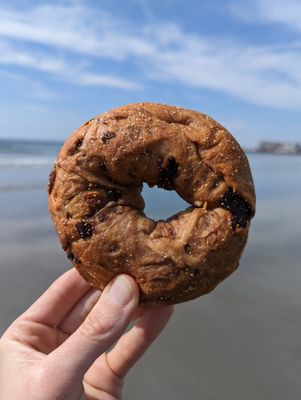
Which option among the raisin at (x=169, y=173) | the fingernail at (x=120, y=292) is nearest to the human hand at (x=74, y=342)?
the fingernail at (x=120, y=292)

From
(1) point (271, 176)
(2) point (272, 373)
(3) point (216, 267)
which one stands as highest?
(3) point (216, 267)

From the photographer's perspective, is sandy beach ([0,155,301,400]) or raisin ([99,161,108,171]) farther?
sandy beach ([0,155,301,400])

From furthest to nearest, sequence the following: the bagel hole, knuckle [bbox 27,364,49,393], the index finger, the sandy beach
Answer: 1. the bagel hole
2. the sandy beach
3. the index finger
4. knuckle [bbox 27,364,49,393]

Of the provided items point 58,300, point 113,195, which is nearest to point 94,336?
point 113,195

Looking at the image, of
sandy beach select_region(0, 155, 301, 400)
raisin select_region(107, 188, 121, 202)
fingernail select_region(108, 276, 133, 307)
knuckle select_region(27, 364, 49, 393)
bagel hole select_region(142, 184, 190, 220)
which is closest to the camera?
knuckle select_region(27, 364, 49, 393)

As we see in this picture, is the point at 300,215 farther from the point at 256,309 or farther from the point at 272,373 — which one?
the point at 272,373

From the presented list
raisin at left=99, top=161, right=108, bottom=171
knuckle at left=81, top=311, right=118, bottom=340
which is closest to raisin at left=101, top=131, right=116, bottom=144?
raisin at left=99, top=161, right=108, bottom=171

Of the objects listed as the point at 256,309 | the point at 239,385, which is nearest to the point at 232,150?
the point at 239,385

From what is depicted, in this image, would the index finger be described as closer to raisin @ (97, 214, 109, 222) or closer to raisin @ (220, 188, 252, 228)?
raisin @ (97, 214, 109, 222)
